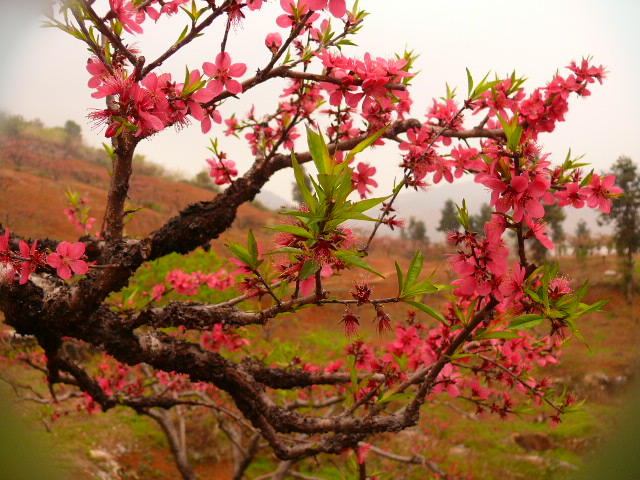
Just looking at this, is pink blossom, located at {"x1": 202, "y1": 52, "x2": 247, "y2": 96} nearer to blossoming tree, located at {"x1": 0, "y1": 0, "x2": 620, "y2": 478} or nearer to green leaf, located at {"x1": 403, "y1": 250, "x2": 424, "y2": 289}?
blossoming tree, located at {"x1": 0, "y1": 0, "x2": 620, "y2": 478}

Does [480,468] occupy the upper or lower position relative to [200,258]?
lower

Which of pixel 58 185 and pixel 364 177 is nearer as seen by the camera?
pixel 364 177

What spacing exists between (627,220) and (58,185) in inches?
726

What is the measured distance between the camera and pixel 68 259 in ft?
3.84

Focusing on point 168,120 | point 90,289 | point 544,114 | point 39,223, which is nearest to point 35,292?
point 90,289

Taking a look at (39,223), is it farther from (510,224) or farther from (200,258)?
(510,224)

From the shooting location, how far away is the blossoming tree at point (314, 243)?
91 centimetres

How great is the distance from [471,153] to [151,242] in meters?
1.51

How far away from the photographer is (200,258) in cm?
554

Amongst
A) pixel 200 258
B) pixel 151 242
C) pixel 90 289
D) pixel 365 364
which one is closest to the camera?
pixel 90 289

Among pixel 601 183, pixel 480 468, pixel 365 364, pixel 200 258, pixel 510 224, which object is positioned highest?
pixel 601 183

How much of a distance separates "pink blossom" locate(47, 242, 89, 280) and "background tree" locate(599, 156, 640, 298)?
48.6 feet

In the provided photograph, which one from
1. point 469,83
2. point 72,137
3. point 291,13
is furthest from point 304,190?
point 72,137

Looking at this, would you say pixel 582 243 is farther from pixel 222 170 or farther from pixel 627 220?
pixel 222 170
